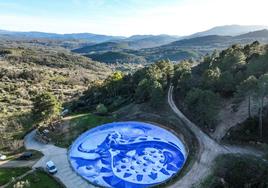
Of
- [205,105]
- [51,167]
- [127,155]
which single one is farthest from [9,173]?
[205,105]

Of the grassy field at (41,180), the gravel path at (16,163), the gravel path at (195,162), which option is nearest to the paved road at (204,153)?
the gravel path at (195,162)

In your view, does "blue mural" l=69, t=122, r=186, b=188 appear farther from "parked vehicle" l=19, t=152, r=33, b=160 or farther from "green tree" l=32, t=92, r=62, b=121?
"green tree" l=32, t=92, r=62, b=121

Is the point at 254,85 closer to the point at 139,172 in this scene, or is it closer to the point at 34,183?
the point at 139,172

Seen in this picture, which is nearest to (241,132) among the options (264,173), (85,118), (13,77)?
A: (264,173)

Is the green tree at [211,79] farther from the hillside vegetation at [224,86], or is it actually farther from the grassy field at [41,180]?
the grassy field at [41,180]

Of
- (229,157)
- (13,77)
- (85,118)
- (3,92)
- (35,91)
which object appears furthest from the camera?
(13,77)

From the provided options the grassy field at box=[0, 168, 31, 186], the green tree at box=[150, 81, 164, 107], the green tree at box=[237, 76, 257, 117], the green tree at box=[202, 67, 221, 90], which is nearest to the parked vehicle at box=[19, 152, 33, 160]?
the grassy field at box=[0, 168, 31, 186]
